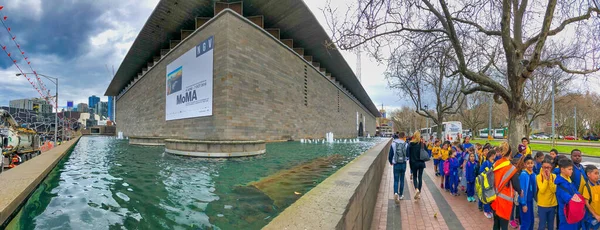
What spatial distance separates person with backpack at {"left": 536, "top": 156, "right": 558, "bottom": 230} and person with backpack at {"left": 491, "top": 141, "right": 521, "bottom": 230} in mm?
799

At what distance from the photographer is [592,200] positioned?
11.8 ft

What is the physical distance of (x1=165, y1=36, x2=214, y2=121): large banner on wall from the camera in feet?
61.4

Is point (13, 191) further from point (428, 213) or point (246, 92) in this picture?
point (246, 92)

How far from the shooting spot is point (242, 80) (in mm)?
18500

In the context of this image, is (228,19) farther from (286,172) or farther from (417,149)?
(417,149)

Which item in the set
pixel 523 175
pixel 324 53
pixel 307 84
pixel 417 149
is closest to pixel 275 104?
pixel 307 84

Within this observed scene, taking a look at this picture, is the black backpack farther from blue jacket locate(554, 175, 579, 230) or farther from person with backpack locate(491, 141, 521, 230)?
blue jacket locate(554, 175, 579, 230)

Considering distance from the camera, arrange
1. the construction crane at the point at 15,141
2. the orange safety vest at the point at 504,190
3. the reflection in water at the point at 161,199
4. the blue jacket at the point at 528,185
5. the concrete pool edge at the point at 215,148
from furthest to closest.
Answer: the construction crane at the point at 15,141 < the concrete pool edge at the point at 215,148 < the blue jacket at the point at 528,185 < the reflection in water at the point at 161,199 < the orange safety vest at the point at 504,190

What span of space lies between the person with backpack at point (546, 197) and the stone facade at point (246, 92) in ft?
51.3

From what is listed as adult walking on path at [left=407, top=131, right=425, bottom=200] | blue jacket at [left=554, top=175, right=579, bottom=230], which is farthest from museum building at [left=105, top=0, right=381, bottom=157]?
blue jacket at [left=554, top=175, right=579, bottom=230]

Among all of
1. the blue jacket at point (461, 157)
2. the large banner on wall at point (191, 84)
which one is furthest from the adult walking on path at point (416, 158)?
the large banner on wall at point (191, 84)

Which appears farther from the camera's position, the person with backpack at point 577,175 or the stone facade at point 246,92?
the stone facade at point 246,92

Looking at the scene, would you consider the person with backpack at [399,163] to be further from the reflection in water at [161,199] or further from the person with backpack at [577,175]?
the person with backpack at [577,175]

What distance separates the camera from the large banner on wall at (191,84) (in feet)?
61.4
